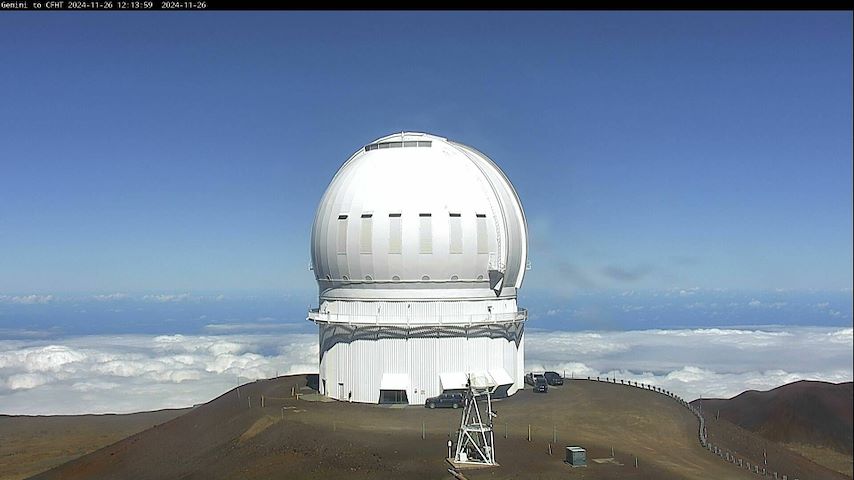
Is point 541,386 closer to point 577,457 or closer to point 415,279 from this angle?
point 415,279

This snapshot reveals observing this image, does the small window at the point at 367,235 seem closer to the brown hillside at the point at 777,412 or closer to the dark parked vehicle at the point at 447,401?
the dark parked vehicle at the point at 447,401

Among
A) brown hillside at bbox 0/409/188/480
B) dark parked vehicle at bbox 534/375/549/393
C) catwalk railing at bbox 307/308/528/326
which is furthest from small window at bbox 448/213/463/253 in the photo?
brown hillside at bbox 0/409/188/480

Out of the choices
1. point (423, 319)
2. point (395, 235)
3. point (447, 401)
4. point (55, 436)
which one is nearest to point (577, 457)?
point (447, 401)

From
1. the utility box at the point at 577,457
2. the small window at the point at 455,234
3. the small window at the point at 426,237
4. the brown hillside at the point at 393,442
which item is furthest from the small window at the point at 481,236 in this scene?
the utility box at the point at 577,457

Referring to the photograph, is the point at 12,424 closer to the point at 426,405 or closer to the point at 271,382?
A: the point at 271,382

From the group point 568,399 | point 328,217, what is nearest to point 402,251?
point 328,217

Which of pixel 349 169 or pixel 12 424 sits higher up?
pixel 349 169
